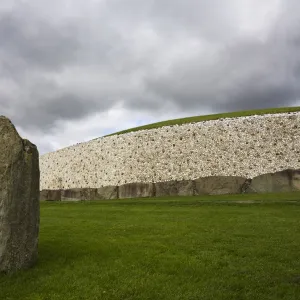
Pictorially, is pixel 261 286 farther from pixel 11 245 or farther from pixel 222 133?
pixel 222 133

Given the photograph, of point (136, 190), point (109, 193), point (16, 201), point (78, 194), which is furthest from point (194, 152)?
point (16, 201)

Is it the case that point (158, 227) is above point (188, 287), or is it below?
above

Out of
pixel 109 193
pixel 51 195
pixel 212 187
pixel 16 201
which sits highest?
pixel 51 195

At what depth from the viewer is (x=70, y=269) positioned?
8867mm

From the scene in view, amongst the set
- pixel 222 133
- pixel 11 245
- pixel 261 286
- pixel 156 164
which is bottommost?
pixel 261 286

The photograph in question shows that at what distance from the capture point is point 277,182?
31172 millimetres

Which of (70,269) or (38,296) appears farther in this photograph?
(70,269)

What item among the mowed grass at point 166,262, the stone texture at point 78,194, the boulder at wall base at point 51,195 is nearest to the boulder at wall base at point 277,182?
the stone texture at point 78,194

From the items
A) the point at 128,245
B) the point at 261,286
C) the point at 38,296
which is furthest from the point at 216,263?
the point at 38,296

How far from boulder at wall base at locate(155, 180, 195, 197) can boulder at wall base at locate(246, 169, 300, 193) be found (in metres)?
4.84

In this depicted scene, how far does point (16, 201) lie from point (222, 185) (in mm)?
25087

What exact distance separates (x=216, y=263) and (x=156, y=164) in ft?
102

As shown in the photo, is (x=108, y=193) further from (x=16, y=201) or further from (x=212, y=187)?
(x=16, y=201)

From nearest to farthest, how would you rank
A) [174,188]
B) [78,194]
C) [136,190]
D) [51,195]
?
[174,188] < [136,190] < [78,194] < [51,195]
